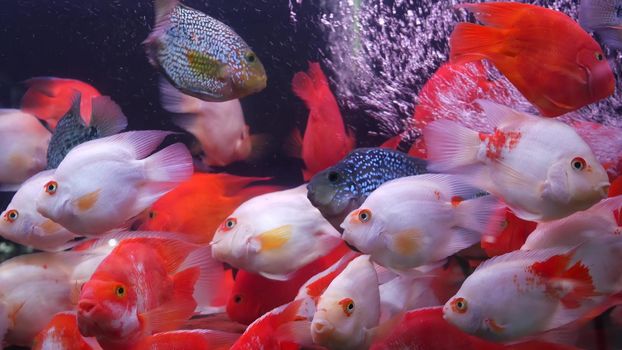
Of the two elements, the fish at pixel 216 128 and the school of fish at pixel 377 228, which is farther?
the fish at pixel 216 128

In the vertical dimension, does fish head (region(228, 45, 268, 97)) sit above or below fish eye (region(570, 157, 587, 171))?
below

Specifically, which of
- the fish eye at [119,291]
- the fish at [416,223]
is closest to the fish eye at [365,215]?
the fish at [416,223]

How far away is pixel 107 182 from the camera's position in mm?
1843

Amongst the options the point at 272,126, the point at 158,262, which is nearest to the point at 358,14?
the point at 272,126

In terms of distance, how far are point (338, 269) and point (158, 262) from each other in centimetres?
62

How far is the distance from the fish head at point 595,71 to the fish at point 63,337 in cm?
177

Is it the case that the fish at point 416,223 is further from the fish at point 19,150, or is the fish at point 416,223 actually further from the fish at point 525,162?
the fish at point 19,150

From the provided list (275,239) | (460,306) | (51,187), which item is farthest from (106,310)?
(460,306)

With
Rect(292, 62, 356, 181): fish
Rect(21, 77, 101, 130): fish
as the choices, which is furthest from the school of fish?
Rect(21, 77, 101, 130): fish

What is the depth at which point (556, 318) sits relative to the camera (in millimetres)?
1523

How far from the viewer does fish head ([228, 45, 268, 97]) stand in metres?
2.19

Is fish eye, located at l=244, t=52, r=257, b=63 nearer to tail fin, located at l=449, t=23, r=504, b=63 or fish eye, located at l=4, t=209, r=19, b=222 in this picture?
tail fin, located at l=449, t=23, r=504, b=63

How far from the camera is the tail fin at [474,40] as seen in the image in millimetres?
1769

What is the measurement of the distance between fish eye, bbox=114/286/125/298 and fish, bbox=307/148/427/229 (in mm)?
637
